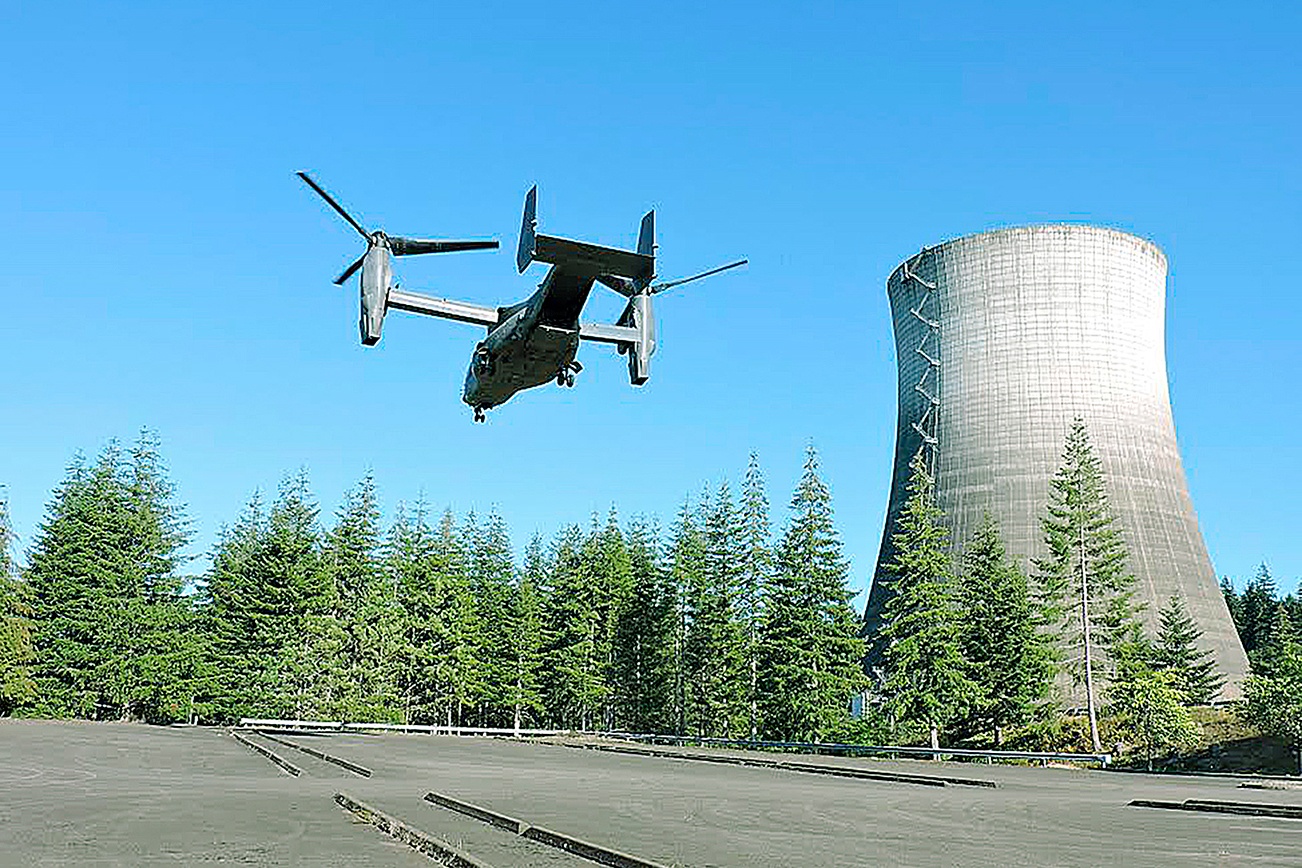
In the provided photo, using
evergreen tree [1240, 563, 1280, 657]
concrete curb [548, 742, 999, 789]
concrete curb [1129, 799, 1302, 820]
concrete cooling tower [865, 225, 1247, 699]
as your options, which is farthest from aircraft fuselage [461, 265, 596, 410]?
evergreen tree [1240, 563, 1280, 657]

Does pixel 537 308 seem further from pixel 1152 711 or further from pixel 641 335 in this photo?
pixel 1152 711

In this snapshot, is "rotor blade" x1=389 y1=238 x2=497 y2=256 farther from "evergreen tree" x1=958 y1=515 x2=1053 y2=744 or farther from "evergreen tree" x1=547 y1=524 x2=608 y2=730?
"evergreen tree" x1=547 y1=524 x2=608 y2=730

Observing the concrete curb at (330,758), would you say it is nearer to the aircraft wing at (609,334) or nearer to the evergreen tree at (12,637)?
the aircraft wing at (609,334)

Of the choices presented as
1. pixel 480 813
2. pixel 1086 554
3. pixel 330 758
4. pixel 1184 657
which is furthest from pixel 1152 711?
pixel 480 813

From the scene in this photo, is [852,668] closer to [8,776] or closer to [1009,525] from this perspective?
[1009,525]

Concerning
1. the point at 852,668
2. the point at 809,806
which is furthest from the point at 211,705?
the point at 809,806

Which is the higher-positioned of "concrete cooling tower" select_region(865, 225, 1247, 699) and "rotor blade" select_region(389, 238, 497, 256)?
"concrete cooling tower" select_region(865, 225, 1247, 699)
